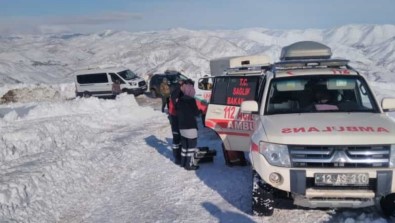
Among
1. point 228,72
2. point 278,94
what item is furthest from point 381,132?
point 228,72

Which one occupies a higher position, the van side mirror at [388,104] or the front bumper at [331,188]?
the van side mirror at [388,104]

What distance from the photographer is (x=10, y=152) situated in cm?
1094

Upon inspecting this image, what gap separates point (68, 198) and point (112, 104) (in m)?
14.2

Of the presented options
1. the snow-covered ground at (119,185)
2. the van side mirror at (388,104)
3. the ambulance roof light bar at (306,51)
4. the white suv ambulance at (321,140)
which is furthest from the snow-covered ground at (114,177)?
the ambulance roof light bar at (306,51)

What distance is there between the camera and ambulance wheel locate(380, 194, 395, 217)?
509cm

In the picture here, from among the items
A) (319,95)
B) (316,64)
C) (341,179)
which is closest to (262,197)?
(341,179)

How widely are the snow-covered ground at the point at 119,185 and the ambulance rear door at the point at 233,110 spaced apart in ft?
2.31

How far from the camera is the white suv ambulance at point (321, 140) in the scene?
4.78 m

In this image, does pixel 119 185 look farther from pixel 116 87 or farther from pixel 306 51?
pixel 116 87

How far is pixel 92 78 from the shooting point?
2881 cm

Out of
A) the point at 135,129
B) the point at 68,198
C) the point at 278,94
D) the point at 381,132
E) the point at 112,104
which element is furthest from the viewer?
the point at 112,104

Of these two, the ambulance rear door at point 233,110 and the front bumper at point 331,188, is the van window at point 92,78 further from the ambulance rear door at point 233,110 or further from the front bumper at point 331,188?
the front bumper at point 331,188

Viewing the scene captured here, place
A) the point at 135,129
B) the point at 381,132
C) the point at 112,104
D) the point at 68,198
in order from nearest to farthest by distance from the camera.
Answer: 1. the point at 381,132
2. the point at 68,198
3. the point at 135,129
4. the point at 112,104

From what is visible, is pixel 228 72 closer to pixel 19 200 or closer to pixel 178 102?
pixel 178 102
